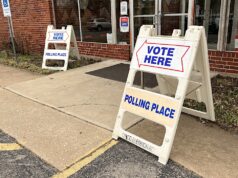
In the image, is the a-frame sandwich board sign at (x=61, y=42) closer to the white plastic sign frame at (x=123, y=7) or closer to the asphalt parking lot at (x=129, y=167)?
the white plastic sign frame at (x=123, y=7)

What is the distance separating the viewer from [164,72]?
2.93 m

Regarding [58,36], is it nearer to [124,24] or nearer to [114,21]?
[114,21]

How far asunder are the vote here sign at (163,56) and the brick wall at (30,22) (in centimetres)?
638

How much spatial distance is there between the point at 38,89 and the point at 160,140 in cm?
318

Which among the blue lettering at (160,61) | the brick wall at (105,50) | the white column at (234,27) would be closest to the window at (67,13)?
the brick wall at (105,50)

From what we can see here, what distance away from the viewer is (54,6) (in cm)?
866

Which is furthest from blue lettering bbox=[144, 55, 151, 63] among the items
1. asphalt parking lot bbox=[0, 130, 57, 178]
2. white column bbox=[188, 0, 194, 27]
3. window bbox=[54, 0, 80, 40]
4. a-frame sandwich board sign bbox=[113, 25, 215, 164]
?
window bbox=[54, 0, 80, 40]

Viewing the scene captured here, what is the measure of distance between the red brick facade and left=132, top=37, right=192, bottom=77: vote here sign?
13.7ft

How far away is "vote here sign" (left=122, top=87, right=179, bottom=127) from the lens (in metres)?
2.77

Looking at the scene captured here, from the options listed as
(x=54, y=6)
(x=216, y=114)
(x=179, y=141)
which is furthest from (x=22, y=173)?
(x=54, y=6)

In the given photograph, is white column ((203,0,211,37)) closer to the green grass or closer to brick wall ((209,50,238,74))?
brick wall ((209,50,238,74))

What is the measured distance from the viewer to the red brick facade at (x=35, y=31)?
25.4ft

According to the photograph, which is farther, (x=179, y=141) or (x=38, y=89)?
(x=38, y=89)

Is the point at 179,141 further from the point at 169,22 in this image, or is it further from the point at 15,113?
the point at 169,22
